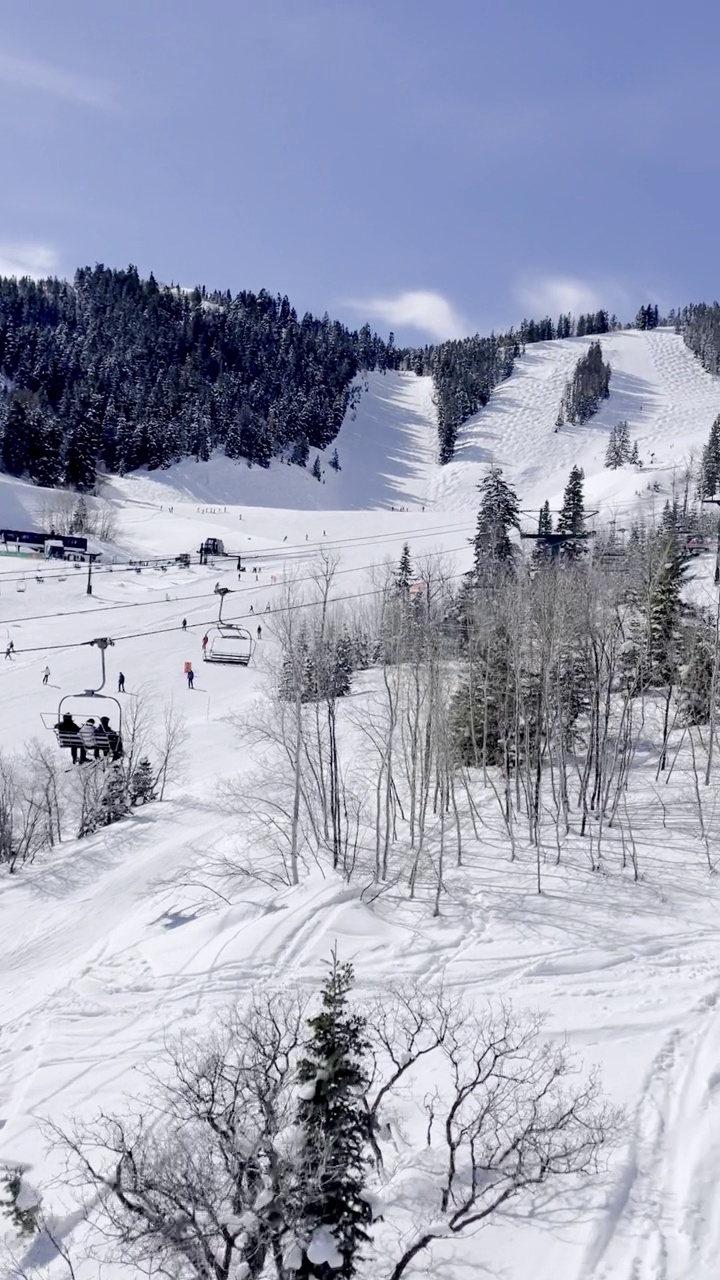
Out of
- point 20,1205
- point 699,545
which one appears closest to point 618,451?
point 699,545

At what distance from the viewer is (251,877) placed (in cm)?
2466

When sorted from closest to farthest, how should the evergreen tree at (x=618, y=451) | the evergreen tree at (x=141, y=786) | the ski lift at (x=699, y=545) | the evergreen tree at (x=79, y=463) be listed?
the evergreen tree at (x=141, y=786) < the ski lift at (x=699, y=545) < the evergreen tree at (x=79, y=463) < the evergreen tree at (x=618, y=451)

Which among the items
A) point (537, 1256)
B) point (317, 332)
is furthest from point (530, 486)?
point (537, 1256)

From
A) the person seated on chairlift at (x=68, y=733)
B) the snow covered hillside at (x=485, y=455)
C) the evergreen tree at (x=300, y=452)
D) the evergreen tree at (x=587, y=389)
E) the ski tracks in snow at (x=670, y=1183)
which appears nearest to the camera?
the ski tracks in snow at (x=670, y=1183)

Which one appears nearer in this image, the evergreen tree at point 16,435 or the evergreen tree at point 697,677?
the evergreen tree at point 697,677

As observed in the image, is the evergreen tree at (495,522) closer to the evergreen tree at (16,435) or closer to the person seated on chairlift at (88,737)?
the person seated on chairlift at (88,737)

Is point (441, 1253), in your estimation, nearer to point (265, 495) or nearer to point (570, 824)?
point (570, 824)

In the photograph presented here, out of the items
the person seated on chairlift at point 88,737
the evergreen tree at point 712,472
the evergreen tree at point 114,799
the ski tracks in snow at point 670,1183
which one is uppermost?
the evergreen tree at point 712,472

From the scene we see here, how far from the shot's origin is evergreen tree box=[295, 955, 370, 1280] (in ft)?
24.4

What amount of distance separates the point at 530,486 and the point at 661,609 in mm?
108870

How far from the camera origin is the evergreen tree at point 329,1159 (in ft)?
24.4

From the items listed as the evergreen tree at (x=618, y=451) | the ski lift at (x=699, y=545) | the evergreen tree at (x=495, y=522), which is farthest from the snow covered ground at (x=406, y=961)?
the evergreen tree at (x=618, y=451)

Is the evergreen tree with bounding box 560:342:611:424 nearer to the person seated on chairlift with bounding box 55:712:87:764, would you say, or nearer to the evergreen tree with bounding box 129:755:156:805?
the evergreen tree with bounding box 129:755:156:805

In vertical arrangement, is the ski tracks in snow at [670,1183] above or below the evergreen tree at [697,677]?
below
